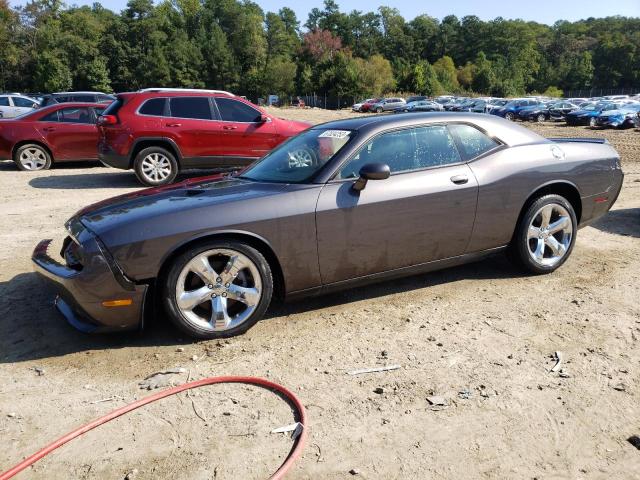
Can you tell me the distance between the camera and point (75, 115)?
11.5 m

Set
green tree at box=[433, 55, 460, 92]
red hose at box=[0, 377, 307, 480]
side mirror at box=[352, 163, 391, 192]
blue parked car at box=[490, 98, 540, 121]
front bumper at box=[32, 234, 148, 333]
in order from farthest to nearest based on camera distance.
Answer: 1. green tree at box=[433, 55, 460, 92]
2. blue parked car at box=[490, 98, 540, 121]
3. side mirror at box=[352, 163, 391, 192]
4. front bumper at box=[32, 234, 148, 333]
5. red hose at box=[0, 377, 307, 480]

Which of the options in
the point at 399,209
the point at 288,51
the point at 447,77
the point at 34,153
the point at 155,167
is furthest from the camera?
the point at 288,51

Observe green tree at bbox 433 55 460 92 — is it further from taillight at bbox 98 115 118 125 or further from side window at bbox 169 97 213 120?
taillight at bbox 98 115 118 125

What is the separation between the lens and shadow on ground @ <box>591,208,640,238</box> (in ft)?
20.6

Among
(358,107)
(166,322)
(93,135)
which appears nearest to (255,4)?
(358,107)

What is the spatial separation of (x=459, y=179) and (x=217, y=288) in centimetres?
206

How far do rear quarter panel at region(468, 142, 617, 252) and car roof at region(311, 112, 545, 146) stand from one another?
14 cm

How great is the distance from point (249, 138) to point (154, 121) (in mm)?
1650

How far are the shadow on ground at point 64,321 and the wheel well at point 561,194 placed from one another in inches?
25.8

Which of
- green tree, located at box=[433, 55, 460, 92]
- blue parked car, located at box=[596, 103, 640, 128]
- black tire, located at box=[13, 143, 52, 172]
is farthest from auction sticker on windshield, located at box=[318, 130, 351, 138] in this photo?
green tree, located at box=[433, 55, 460, 92]

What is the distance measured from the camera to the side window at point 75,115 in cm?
1135

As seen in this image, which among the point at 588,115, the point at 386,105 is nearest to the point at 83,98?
the point at 588,115

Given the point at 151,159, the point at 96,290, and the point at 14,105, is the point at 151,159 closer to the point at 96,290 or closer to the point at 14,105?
the point at 96,290

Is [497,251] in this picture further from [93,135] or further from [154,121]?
[93,135]
